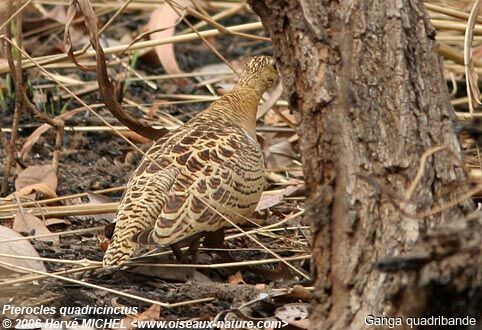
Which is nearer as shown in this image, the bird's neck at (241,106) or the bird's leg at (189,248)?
the bird's leg at (189,248)

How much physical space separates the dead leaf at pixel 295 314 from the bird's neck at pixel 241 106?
1500 millimetres

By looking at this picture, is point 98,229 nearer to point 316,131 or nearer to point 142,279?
point 142,279

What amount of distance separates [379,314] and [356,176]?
0.42 metres

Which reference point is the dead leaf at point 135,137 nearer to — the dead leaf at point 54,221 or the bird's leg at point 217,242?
the dead leaf at point 54,221

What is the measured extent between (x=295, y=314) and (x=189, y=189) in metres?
0.80

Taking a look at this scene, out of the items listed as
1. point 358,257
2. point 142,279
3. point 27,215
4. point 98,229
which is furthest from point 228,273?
point 358,257

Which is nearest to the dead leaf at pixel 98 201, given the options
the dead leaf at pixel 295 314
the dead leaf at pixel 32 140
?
the dead leaf at pixel 32 140

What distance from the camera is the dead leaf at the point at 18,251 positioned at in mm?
4297

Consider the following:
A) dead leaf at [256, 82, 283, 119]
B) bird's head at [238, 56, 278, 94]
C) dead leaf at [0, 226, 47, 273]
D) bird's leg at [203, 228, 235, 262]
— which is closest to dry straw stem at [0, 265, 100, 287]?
dead leaf at [0, 226, 47, 273]

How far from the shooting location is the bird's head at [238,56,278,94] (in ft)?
18.4

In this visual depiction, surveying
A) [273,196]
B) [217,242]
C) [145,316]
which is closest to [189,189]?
[217,242]

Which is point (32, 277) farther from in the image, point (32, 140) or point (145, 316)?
point (32, 140)

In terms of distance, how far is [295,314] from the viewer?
149 inches

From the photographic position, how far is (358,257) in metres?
3.20
